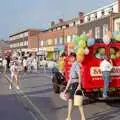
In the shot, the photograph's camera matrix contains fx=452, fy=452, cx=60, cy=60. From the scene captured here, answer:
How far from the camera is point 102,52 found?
14914 millimetres

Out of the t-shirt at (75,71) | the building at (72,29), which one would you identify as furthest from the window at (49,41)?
the t-shirt at (75,71)

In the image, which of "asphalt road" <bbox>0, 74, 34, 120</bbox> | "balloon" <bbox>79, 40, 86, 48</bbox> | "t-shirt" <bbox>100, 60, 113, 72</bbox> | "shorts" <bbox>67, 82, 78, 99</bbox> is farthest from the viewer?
"balloon" <bbox>79, 40, 86, 48</bbox>

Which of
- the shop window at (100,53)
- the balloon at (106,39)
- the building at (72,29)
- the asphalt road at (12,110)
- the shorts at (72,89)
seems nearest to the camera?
the shorts at (72,89)

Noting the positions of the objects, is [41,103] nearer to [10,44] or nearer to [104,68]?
[104,68]

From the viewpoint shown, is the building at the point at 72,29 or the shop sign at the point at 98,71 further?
the building at the point at 72,29

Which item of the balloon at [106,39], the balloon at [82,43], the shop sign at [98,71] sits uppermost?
the balloon at [106,39]

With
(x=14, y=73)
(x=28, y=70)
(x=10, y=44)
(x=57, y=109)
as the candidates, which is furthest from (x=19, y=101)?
(x=10, y=44)

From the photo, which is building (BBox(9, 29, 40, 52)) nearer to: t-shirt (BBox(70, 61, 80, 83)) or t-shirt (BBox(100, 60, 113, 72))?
t-shirt (BBox(100, 60, 113, 72))

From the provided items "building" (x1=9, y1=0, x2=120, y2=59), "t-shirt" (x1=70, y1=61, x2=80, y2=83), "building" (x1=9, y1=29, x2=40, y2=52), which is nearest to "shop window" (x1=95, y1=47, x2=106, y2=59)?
"t-shirt" (x1=70, y1=61, x2=80, y2=83)

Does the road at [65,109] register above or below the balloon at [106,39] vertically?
below

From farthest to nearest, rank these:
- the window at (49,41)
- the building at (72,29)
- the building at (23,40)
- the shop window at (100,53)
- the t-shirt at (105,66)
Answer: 1. the building at (23,40)
2. the window at (49,41)
3. the building at (72,29)
4. the shop window at (100,53)
5. the t-shirt at (105,66)

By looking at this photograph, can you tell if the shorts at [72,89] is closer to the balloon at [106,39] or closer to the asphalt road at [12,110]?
the asphalt road at [12,110]

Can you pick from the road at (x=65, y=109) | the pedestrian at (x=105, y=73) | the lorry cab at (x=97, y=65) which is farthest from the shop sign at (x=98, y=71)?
the road at (x=65, y=109)

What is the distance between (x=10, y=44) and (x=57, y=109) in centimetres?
15429
